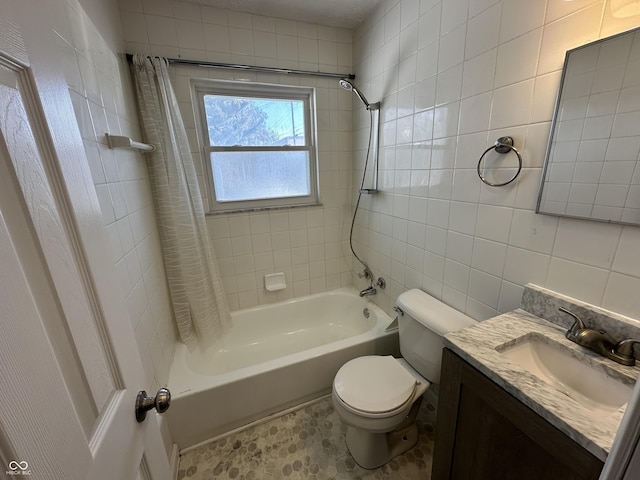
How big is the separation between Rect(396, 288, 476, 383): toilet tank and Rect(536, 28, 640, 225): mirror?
617mm

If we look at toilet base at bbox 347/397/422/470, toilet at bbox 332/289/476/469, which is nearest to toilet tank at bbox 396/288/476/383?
toilet at bbox 332/289/476/469

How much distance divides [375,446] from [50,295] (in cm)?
147

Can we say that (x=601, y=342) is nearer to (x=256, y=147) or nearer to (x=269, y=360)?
(x=269, y=360)

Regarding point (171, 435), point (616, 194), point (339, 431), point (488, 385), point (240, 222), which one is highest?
point (616, 194)

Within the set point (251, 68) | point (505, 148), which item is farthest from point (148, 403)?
point (251, 68)

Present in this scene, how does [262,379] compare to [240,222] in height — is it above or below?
below

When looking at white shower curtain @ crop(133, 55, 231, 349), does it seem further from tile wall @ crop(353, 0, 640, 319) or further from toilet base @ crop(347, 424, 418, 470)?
tile wall @ crop(353, 0, 640, 319)

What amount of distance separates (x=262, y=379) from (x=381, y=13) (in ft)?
7.50

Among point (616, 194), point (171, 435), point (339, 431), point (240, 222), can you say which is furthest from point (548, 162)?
point (171, 435)

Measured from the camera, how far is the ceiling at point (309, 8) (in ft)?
5.28

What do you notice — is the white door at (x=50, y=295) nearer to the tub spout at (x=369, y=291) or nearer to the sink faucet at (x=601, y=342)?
the sink faucet at (x=601, y=342)

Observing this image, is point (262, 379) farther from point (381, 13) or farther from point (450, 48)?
point (381, 13)

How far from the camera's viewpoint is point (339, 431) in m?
1.51

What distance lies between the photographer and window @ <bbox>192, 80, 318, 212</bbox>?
189 cm
